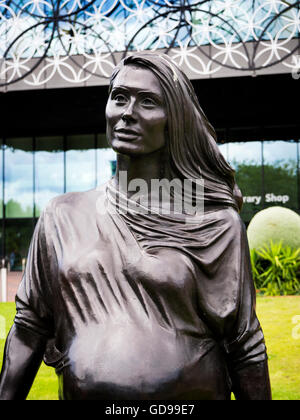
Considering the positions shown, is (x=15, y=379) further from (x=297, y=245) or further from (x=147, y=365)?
(x=297, y=245)

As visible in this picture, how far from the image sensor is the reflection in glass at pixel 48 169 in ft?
60.4

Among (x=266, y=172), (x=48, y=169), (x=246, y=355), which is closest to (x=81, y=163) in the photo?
(x=48, y=169)

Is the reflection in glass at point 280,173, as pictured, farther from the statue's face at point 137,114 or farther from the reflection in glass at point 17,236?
the statue's face at point 137,114

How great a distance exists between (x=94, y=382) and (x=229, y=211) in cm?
68

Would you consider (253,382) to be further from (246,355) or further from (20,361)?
(20,361)

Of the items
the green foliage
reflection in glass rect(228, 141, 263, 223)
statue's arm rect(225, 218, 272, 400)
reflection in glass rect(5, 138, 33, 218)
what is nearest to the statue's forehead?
statue's arm rect(225, 218, 272, 400)

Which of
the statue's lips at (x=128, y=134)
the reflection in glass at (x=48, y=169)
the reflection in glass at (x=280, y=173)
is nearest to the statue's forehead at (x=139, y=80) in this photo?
the statue's lips at (x=128, y=134)

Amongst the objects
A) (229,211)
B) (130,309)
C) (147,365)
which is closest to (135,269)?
(130,309)

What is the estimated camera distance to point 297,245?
37.1 ft

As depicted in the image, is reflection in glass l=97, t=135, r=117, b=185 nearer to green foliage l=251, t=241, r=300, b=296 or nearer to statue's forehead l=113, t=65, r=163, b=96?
green foliage l=251, t=241, r=300, b=296

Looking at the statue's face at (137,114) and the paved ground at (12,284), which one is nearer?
the statue's face at (137,114)

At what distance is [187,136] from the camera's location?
176 centimetres

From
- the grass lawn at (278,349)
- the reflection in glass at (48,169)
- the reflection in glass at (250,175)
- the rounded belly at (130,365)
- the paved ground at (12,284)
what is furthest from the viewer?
the reflection in glass at (48,169)

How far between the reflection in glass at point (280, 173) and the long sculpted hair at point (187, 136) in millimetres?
15646
